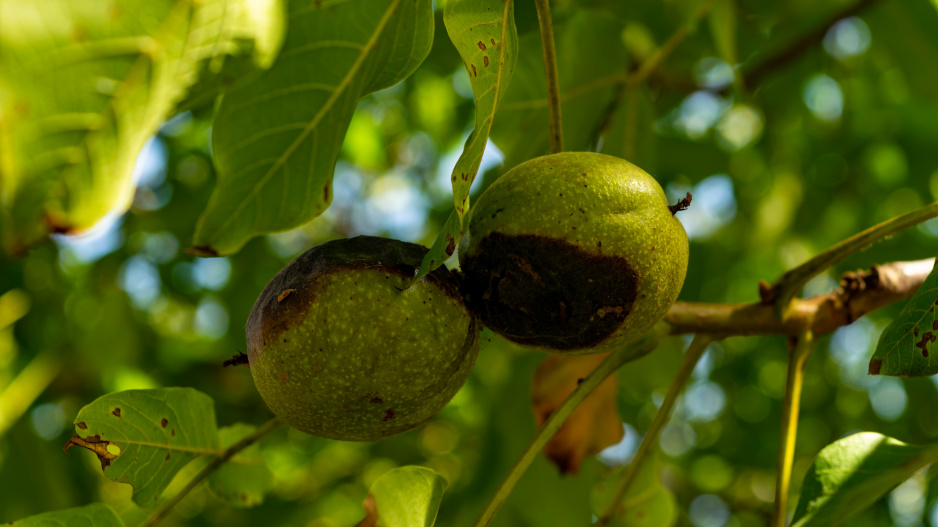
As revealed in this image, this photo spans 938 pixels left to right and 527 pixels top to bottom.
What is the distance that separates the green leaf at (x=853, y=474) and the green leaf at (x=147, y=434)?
114 centimetres

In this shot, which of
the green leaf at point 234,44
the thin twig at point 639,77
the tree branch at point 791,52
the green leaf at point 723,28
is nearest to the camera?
the green leaf at point 234,44

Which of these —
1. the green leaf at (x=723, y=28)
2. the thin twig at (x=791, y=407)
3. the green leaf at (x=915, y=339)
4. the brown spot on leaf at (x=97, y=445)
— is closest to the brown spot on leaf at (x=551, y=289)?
the green leaf at (x=915, y=339)

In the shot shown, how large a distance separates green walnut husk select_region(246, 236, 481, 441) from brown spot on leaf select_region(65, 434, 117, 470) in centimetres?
33

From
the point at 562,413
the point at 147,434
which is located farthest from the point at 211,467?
the point at 562,413

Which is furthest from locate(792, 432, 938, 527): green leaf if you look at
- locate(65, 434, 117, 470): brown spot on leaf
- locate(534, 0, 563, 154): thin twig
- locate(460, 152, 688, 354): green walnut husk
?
locate(65, 434, 117, 470): brown spot on leaf

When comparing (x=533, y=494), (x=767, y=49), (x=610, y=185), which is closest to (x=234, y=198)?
(x=610, y=185)

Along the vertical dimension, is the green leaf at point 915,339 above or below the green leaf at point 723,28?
below

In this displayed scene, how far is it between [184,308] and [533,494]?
284cm

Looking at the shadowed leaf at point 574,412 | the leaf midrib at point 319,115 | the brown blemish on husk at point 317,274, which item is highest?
the leaf midrib at point 319,115

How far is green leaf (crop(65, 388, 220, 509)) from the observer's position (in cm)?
134

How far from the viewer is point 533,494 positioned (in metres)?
2.26

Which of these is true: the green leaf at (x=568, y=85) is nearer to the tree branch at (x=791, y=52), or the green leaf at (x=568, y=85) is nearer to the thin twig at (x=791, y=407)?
the thin twig at (x=791, y=407)

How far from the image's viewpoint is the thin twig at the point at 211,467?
1445mm

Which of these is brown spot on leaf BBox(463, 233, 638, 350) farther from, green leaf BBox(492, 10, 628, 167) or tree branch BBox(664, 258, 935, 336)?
green leaf BBox(492, 10, 628, 167)
